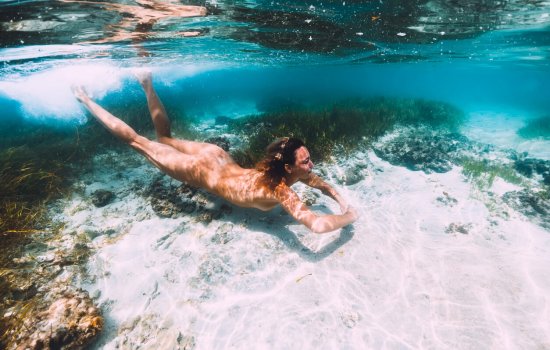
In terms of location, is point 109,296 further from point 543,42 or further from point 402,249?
point 543,42

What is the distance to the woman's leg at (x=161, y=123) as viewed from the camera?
611 cm

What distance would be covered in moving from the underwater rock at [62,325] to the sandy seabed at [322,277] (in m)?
0.33

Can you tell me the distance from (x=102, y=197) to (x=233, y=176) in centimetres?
414

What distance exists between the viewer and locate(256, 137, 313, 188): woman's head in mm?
4562

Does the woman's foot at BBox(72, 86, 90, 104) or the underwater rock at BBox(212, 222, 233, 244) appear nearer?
the underwater rock at BBox(212, 222, 233, 244)

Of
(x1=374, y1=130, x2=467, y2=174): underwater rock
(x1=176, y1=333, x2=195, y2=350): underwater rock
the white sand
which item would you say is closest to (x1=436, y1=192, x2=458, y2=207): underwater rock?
the white sand

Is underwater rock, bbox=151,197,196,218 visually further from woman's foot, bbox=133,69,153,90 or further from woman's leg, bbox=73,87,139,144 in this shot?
woman's foot, bbox=133,69,153,90

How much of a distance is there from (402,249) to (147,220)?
5.67 metres

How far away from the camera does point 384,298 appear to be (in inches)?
161

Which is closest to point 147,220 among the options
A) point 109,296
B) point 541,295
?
point 109,296

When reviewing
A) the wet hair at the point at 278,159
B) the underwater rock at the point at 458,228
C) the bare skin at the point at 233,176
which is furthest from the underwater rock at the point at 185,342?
the underwater rock at the point at 458,228

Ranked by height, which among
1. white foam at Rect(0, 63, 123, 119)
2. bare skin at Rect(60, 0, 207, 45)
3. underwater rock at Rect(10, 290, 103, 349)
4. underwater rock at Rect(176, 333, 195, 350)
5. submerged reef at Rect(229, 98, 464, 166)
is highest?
bare skin at Rect(60, 0, 207, 45)

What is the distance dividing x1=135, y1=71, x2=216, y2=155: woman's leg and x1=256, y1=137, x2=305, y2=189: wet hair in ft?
5.86

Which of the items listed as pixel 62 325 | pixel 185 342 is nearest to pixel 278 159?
pixel 185 342
